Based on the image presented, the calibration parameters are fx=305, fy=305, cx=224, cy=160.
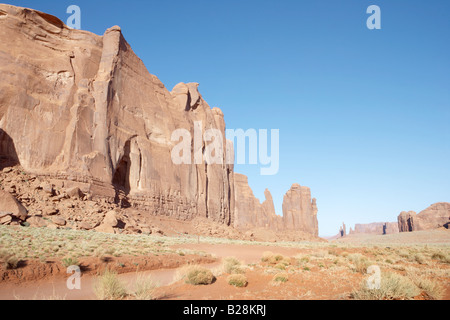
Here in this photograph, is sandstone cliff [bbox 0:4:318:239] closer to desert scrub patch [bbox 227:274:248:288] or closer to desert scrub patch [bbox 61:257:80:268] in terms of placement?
desert scrub patch [bbox 61:257:80:268]

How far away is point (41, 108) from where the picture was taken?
30.2 meters

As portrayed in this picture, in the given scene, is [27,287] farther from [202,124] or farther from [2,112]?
[202,124]

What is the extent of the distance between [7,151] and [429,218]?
141 meters

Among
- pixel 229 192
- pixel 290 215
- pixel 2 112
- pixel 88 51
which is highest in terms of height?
pixel 88 51

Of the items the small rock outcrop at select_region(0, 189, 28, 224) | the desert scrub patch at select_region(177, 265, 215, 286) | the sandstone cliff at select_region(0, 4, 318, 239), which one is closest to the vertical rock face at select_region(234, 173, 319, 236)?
the sandstone cliff at select_region(0, 4, 318, 239)

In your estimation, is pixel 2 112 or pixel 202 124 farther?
pixel 202 124

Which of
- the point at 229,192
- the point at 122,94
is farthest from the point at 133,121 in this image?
the point at 229,192

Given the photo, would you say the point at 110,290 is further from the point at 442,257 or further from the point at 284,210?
the point at 284,210

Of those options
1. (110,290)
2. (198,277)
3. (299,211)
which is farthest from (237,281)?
(299,211)

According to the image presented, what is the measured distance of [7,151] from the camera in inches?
1082

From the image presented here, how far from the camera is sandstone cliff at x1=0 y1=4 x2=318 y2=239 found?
95.0 feet

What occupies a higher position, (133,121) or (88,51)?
(88,51)
